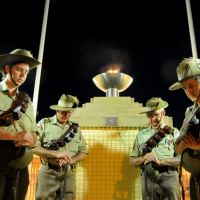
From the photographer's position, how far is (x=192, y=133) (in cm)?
363

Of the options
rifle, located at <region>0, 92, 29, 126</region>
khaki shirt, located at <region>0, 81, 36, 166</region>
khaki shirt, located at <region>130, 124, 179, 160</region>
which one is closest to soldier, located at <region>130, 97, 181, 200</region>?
khaki shirt, located at <region>130, 124, 179, 160</region>

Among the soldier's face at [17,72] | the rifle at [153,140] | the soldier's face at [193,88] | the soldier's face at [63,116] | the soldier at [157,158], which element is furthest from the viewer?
the soldier's face at [63,116]

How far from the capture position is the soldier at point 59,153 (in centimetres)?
573

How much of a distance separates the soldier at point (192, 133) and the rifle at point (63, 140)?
8.95 ft

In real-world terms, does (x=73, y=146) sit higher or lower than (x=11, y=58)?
lower

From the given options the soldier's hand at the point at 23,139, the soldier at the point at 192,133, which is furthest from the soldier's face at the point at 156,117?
the soldier's hand at the point at 23,139

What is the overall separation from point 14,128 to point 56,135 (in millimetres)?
2130

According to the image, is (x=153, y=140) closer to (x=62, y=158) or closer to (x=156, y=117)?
(x=156, y=117)

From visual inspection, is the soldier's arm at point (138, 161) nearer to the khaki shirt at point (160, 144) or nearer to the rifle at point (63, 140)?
the khaki shirt at point (160, 144)

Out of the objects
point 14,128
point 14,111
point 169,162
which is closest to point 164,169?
point 169,162

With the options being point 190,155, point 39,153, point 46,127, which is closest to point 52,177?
point 39,153

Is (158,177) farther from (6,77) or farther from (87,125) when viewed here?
(6,77)

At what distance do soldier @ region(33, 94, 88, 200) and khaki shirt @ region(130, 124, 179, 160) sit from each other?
1.08 meters

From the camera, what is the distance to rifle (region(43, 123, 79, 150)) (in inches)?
235
